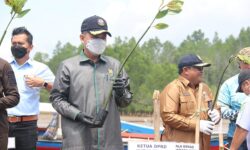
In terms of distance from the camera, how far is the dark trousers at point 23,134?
6.40m

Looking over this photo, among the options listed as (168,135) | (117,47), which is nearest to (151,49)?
(117,47)

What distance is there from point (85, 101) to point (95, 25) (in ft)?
2.42

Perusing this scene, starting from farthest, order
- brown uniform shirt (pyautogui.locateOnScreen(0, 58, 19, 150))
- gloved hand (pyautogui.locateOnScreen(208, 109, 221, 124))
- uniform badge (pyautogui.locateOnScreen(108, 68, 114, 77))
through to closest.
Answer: gloved hand (pyautogui.locateOnScreen(208, 109, 221, 124)) → brown uniform shirt (pyautogui.locateOnScreen(0, 58, 19, 150)) → uniform badge (pyautogui.locateOnScreen(108, 68, 114, 77))

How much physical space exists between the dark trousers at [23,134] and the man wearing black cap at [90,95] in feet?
3.83

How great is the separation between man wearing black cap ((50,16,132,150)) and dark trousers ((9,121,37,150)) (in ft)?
3.83

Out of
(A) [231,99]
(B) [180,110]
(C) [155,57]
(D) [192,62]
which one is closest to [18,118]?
(B) [180,110]

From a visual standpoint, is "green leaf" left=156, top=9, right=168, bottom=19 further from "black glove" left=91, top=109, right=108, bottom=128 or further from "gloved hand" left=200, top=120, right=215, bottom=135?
"gloved hand" left=200, top=120, right=215, bottom=135

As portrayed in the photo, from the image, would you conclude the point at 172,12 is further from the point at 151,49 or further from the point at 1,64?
the point at 151,49

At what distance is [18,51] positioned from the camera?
647 cm

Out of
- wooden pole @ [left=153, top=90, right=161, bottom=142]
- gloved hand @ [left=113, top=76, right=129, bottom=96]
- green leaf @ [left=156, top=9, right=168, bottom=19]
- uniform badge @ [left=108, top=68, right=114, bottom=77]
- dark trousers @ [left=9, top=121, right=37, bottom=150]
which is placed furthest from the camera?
dark trousers @ [left=9, top=121, right=37, bottom=150]

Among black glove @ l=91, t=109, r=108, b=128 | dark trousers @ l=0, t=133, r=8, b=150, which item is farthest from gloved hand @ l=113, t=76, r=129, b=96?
dark trousers @ l=0, t=133, r=8, b=150

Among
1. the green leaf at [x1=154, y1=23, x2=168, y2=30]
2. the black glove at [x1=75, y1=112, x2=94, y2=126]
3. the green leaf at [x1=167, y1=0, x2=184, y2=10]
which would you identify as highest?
the green leaf at [x1=167, y1=0, x2=184, y2=10]

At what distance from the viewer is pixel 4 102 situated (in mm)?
5457

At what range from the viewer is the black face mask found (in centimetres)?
645
